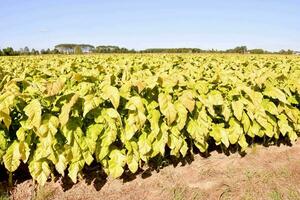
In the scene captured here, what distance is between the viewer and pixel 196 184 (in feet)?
11.9

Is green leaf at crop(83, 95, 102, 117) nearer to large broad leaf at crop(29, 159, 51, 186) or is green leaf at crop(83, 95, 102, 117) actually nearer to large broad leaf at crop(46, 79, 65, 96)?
large broad leaf at crop(46, 79, 65, 96)

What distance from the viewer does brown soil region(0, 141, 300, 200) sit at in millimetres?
3463

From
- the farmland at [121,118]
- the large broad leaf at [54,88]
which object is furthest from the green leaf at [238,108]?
the large broad leaf at [54,88]

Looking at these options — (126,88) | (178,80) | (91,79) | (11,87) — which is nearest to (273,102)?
(178,80)

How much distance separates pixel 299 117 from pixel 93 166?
261 centimetres

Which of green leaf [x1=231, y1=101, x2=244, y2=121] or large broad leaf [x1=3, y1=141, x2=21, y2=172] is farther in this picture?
green leaf [x1=231, y1=101, x2=244, y2=121]

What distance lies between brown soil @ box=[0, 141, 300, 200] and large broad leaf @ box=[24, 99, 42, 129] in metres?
0.87

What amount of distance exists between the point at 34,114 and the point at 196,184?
1.76 metres

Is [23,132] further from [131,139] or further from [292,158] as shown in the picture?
A: [292,158]

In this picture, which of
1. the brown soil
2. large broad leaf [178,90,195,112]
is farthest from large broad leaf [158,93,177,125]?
the brown soil

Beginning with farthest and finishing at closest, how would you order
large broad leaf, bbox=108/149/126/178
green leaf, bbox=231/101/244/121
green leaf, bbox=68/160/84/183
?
green leaf, bbox=231/101/244/121 < large broad leaf, bbox=108/149/126/178 < green leaf, bbox=68/160/84/183

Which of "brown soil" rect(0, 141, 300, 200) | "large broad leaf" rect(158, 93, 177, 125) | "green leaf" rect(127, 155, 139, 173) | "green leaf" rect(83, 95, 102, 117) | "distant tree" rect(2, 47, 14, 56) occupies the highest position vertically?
"green leaf" rect(83, 95, 102, 117)

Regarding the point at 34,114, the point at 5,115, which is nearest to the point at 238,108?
the point at 34,114

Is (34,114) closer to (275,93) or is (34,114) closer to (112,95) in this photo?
(112,95)
